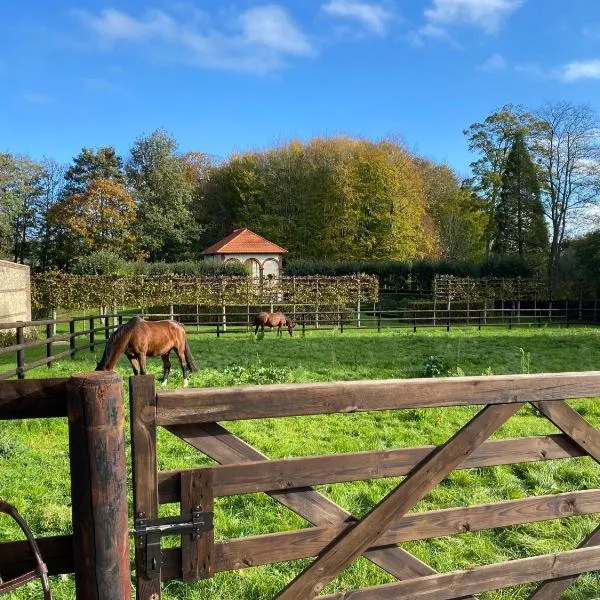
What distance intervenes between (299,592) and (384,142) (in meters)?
50.1

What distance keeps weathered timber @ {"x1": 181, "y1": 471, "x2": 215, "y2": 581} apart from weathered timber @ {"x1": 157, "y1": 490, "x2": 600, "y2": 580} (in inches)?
1.4

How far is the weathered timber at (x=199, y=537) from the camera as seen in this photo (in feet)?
6.08

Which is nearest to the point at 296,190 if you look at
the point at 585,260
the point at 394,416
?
the point at 585,260

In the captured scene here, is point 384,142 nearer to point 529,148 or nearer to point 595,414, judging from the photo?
point 529,148

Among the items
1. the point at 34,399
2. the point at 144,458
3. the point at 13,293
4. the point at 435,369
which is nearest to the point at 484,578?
the point at 144,458

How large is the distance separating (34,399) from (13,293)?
1922 centimetres

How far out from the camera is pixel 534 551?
367 cm

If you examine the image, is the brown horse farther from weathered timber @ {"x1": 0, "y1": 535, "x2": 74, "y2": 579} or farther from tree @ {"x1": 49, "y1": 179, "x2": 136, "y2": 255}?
tree @ {"x1": 49, "y1": 179, "x2": 136, "y2": 255}

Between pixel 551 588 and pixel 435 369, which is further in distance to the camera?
pixel 435 369

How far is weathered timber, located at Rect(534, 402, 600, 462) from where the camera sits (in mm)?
2305

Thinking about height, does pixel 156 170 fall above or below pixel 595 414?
above

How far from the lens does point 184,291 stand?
26109 mm

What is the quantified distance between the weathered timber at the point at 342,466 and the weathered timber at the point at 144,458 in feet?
0.22

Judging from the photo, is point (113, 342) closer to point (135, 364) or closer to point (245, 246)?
point (135, 364)
